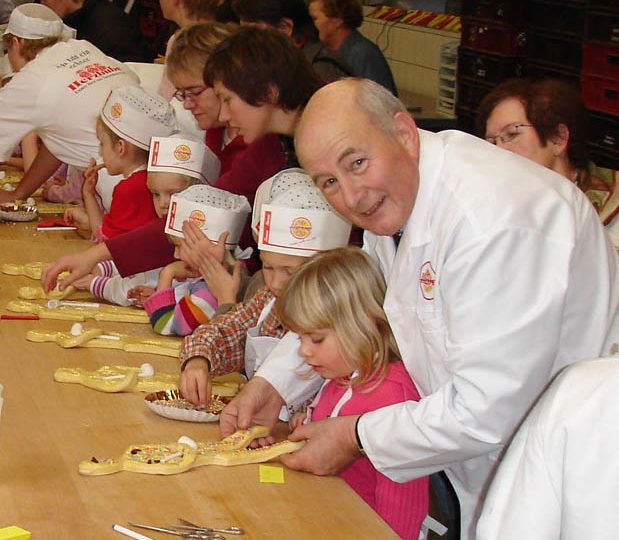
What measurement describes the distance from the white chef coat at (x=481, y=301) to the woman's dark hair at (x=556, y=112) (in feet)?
2.75

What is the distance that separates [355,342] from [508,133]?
1003 millimetres

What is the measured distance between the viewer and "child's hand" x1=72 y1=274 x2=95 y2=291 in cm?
336

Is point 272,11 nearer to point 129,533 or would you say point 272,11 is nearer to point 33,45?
point 33,45

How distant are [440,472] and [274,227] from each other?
0.67 meters

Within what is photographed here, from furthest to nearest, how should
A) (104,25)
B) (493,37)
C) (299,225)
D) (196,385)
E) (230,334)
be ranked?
(104,25) < (493,37) < (230,334) < (299,225) < (196,385)

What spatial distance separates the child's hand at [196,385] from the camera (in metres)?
2.46

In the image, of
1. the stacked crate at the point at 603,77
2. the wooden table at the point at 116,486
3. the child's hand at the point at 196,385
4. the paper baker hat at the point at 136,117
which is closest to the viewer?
the wooden table at the point at 116,486

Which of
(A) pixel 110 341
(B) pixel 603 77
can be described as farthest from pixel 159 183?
(B) pixel 603 77

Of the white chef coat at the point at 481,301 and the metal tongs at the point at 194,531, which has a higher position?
the white chef coat at the point at 481,301

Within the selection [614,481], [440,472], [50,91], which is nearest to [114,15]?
[50,91]

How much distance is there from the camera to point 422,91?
7.09 metres

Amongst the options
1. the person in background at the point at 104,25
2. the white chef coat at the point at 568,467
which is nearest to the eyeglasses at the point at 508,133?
the white chef coat at the point at 568,467

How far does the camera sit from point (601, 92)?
4551 millimetres

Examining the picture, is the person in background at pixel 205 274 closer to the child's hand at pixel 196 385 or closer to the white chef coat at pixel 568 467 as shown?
the child's hand at pixel 196 385
